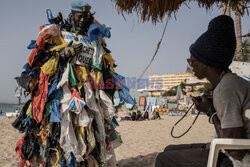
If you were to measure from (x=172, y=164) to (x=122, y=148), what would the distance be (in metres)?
4.21

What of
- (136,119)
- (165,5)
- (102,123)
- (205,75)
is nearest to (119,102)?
(102,123)

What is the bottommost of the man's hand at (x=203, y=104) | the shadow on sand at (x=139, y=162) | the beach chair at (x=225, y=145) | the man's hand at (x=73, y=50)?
the shadow on sand at (x=139, y=162)

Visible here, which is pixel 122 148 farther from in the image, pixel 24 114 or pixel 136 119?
pixel 136 119

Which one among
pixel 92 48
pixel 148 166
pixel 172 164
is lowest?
pixel 148 166

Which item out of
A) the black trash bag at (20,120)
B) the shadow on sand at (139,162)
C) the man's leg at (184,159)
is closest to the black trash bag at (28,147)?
the black trash bag at (20,120)

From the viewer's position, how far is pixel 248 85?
4.12 feet

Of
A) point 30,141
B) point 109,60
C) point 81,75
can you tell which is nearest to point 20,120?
point 30,141

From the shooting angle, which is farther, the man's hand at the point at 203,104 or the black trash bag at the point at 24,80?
the black trash bag at the point at 24,80

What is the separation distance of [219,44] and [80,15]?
2.07 m

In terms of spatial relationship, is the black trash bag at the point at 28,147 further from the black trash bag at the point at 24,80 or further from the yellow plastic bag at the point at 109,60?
the yellow plastic bag at the point at 109,60

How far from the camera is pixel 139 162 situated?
414 cm

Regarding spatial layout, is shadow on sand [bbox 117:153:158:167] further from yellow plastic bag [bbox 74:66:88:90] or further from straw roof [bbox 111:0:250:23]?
straw roof [bbox 111:0:250:23]

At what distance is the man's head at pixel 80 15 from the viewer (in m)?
2.85

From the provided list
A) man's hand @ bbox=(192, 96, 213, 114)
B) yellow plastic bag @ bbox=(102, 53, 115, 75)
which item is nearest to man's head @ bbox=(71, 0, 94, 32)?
yellow plastic bag @ bbox=(102, 53, 115, 75)
